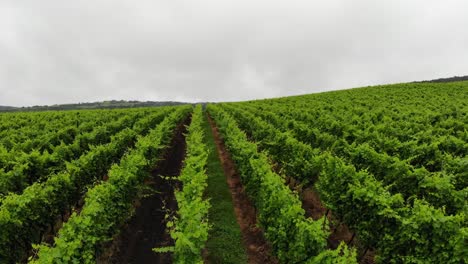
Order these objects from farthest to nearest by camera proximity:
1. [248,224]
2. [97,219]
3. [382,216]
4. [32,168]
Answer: [32,168] < [248,224] < [97,219] < [382,216]

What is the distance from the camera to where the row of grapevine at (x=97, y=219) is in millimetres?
7707

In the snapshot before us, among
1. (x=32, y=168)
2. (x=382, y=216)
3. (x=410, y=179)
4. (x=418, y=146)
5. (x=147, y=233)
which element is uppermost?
(x=418, y=146)

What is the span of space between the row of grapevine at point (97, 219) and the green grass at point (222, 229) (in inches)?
126

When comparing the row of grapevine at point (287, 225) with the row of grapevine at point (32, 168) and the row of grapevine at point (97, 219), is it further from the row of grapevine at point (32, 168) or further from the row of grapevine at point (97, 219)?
the row of grapevine at point (32, 168)

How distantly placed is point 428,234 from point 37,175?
1527 cm

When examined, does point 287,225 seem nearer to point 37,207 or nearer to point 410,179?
point 410,179

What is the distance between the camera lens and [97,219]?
9.61 meters

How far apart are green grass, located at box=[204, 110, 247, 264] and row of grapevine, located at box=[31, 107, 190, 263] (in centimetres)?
320

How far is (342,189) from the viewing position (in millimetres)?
10703

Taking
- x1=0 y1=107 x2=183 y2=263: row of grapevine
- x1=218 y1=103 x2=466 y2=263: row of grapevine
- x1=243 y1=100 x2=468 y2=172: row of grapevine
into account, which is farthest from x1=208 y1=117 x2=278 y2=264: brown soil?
x1=0 y1=107 x2=183 y2=263: row of grapevine

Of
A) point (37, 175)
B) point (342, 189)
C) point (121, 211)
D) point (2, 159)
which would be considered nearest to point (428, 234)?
point (342, 189)

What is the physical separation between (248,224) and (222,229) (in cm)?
112

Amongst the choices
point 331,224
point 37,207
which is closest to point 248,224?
point 331,224

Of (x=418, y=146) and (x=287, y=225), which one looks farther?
(x=418, y=146)
